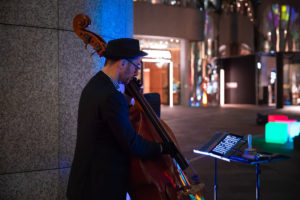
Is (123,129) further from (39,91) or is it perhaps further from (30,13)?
(30,13)

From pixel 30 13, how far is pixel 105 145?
1942 mm

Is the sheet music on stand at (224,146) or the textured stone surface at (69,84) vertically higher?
the textured stone surface at (69,84)

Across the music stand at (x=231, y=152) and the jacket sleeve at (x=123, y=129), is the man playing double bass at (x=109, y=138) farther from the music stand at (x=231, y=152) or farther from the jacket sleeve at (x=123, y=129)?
the music stand at (x=231, y=152)

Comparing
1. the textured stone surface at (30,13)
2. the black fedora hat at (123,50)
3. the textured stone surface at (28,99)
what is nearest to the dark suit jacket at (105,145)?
the black fedora hat at (123,50)

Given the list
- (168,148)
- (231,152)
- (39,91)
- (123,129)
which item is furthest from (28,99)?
(231,152)

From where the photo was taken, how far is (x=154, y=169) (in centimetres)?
161

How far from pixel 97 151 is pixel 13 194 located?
5.61 ft

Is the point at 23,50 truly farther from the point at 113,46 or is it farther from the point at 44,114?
the point at 113,46

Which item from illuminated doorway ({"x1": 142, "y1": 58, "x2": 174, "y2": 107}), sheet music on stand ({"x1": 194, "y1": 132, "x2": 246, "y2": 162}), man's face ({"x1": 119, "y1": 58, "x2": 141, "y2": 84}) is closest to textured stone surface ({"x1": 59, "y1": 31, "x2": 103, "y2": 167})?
sheet music on stand ({"x1": 194, "y1": 132, "x2": 246, "y2": 162})

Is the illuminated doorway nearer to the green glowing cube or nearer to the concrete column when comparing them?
the green glowing cube

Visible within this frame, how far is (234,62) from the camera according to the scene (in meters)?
21.3

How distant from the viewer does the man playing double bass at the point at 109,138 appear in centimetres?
156

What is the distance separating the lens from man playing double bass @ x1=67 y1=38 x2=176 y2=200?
1.56 m

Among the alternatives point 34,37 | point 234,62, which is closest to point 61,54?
point 34,37
